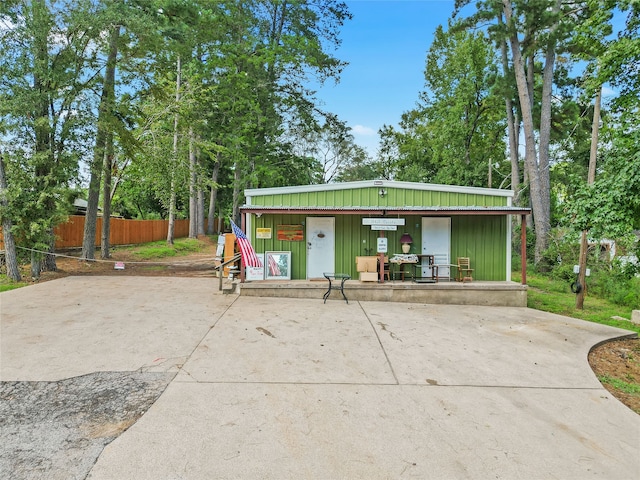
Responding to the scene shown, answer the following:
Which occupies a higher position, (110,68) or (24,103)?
(110,68)

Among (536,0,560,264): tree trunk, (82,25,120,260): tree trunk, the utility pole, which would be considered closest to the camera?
the utility pole

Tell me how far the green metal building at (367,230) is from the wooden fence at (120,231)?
7.48 m

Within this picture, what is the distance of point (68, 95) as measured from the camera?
32.7 feet

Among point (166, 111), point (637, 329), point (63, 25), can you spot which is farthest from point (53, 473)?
point (166, 111)

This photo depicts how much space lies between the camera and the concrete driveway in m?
2.56

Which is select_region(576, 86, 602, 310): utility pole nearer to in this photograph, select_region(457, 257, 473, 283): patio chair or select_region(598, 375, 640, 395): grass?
select_region(457, 257, 473, 283): patio chair

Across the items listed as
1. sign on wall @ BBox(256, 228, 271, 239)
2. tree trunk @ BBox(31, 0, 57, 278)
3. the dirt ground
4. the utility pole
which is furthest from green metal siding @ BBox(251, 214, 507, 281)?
tree trunk @ BBox(31, 0, 57, 278)

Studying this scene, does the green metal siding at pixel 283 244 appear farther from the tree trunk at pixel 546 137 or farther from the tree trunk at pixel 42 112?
the tree trunk at pixel 546 137

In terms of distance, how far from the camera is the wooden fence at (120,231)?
15152 mm

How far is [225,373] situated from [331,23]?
72.9 ft

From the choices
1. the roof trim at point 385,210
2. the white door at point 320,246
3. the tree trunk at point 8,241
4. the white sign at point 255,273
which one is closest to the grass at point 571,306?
the roof trim at point 385,210

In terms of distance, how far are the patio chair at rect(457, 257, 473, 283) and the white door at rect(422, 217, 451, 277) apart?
12.3 inches

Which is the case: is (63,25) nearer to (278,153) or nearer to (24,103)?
(24,103)

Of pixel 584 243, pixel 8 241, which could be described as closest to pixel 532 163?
pixel 584 243
